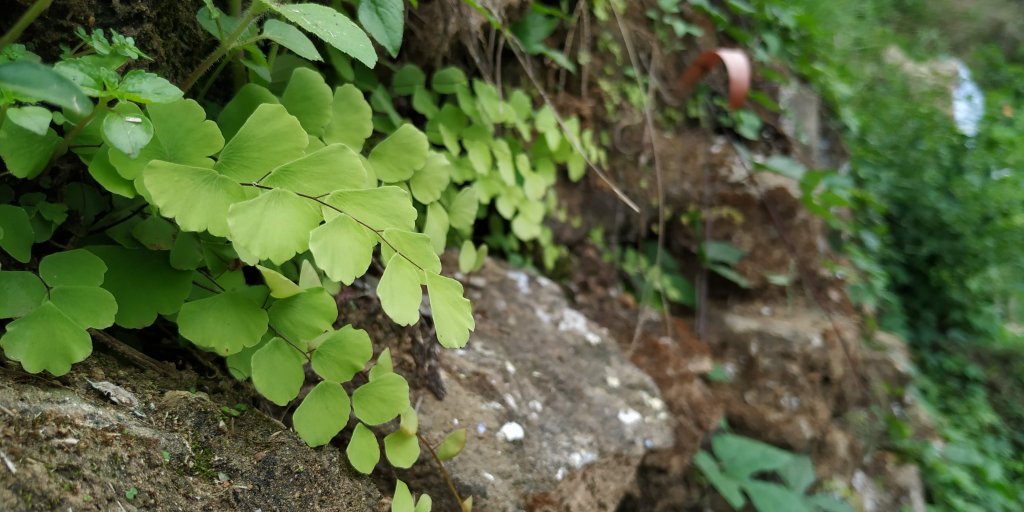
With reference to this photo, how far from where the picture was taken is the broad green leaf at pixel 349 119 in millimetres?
871

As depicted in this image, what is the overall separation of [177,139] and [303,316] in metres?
0.22

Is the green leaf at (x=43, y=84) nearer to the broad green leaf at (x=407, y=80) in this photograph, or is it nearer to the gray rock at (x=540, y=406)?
the gray rock at (x=540, y=406)

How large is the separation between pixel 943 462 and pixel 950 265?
3.82 ft

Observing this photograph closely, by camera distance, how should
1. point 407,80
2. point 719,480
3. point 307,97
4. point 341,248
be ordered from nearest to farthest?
1. point 341,248
2. point 307,97
3. point 407,80
4. point 719,480

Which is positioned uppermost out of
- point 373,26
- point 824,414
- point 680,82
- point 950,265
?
point 373,26

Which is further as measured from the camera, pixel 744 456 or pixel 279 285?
pixel 744 456

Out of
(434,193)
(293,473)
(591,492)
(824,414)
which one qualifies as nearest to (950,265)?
(824,414)

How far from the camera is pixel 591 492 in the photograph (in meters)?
1.12

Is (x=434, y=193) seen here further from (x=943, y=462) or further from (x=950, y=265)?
(x=950, y=265)

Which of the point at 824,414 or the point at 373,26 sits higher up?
the point at 373,26

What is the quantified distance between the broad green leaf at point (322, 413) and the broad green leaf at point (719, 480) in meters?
1.10

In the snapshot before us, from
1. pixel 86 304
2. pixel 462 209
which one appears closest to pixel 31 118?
pixel 86 304

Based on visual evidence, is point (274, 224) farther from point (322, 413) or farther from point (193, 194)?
point (322, 413)

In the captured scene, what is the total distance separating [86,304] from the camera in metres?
0.62
